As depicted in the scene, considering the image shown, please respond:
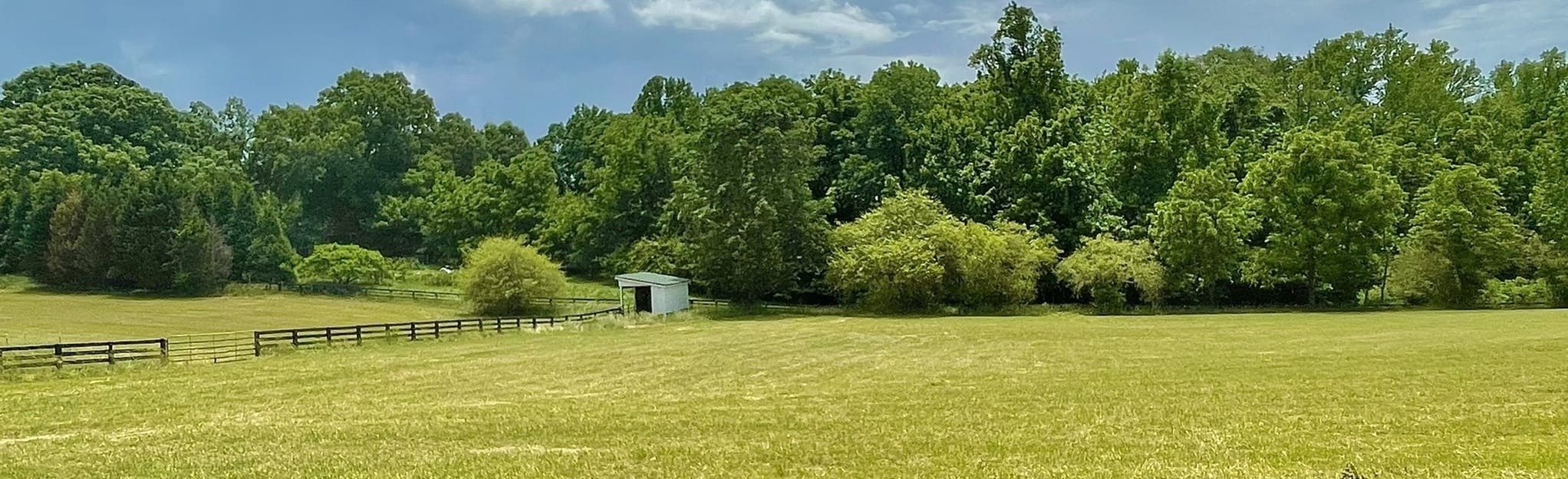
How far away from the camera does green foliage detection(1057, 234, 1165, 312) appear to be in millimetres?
46906

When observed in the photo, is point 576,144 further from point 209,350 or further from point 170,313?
point 209,350

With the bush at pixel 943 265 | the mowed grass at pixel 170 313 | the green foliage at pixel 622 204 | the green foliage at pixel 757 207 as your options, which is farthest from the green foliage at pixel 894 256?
the mowed grass at pixel 170 313

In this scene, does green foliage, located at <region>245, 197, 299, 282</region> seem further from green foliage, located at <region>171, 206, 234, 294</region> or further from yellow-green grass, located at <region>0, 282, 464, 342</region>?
yellow-green grass, located at <region>0, 282, 464, 342</region>

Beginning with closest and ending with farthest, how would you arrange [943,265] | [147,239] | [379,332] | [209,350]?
1. [209,350]
2. [379,332]
3. [943,265]
4. [147,239]

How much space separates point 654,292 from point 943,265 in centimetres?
1355

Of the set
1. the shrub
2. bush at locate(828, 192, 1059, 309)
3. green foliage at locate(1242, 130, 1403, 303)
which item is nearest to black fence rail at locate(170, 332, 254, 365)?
bush at locate(828, 192, 1059, 309)

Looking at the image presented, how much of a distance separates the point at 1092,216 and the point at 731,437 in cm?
4411

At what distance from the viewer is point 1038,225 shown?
2061 inches

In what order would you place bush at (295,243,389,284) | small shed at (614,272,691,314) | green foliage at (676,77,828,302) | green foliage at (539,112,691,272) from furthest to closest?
green foliage at (539,112,691,272) → bush at (295,243,389,284) → green foliage at (676,77,828,302) → small shed at (614,272,691,314)

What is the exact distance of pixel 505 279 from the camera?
48.3 meters

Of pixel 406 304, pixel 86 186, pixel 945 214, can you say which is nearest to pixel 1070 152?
pixel 945 214

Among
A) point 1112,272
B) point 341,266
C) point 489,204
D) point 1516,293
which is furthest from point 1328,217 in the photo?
point 341,266

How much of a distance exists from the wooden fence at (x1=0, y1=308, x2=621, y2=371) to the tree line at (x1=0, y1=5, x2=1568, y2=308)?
1608 cm

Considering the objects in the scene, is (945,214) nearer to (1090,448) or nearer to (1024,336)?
(1024,336)
